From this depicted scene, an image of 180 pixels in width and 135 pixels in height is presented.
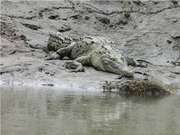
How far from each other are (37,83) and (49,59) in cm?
193

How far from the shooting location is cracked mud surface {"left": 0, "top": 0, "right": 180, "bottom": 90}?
10.1 m

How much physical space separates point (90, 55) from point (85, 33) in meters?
2.73

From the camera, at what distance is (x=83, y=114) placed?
229 inches

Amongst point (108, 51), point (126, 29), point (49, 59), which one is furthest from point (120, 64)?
point (126, 29)

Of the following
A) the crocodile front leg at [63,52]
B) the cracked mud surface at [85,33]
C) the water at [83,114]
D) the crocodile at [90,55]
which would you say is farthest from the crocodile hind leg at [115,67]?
the water at [83,114]

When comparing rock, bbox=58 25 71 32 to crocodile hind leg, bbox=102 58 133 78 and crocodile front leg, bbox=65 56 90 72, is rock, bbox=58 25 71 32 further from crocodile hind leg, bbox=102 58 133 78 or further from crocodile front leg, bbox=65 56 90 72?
crocodile hind leg, bbox=102 58 133 78

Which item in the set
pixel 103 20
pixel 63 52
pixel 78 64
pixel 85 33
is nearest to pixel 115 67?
pixel 78 64

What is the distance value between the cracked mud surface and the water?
1.84 m

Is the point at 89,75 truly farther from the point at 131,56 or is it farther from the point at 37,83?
the point at 131,56

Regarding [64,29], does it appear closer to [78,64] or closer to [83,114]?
[78,64]

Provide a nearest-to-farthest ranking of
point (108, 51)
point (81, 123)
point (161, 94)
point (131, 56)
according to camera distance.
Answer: point (81, 123)
point (161, 94)
point (108, 51)
point (131, 56)

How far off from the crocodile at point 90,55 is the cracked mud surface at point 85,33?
20cm

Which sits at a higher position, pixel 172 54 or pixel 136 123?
pixel 136 123

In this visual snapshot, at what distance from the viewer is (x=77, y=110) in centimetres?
616
